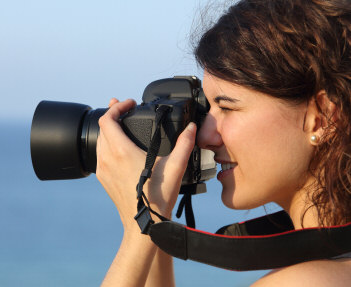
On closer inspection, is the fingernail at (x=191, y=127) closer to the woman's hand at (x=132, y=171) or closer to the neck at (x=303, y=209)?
the woman's hand at (x=132, y=171)

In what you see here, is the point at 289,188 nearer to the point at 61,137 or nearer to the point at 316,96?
the point at 316,96

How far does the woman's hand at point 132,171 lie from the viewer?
2.88 feet

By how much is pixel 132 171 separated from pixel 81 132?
25 centimetres

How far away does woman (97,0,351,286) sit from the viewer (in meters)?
0.85

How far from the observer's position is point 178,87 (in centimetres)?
110

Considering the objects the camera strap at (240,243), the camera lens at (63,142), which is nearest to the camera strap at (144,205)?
the camera strap at (240,243)

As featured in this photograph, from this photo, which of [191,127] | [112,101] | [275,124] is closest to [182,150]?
[191,127]

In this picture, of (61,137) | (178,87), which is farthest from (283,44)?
(61,137)

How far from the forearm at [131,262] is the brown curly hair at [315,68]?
1.01ft

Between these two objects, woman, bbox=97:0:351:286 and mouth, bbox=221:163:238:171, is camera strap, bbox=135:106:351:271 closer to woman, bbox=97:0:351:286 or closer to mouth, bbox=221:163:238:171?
woman, bbox=97:0:351:286

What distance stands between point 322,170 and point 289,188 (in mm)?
68

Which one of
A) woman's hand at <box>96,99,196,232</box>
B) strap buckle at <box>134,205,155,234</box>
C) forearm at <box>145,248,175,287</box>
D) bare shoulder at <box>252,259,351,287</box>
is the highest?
woman's hand at <box>96,99,196,232</box>

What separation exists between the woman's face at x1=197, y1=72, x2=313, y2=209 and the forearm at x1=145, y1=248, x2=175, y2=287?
0.84 ft

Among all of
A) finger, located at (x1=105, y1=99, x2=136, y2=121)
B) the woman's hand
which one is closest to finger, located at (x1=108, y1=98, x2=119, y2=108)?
finger, located at (x1=105, y1=99, x2=136, y2=121)
